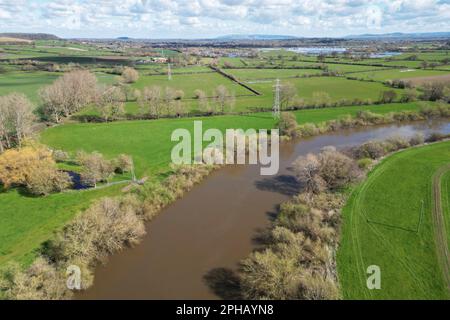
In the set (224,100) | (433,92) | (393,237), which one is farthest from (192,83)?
(393,237)

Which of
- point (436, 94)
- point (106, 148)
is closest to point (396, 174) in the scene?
point (106, 148)

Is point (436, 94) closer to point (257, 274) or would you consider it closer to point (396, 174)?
point (396, 174)

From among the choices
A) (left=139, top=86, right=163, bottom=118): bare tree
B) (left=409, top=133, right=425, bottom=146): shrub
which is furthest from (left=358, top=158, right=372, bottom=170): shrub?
(left=139, top=86, right=163, bottom=118): bare tree

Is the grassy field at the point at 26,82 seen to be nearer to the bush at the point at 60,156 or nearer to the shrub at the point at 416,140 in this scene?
the bush at the point at 60,156

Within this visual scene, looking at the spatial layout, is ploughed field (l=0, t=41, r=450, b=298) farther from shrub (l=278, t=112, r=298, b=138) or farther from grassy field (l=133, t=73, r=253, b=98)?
shrub (l=278, t=112, r=298, b=138)

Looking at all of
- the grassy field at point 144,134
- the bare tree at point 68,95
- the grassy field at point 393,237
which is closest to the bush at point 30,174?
the grassy field at point 144,134
